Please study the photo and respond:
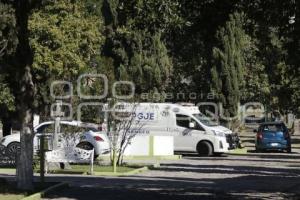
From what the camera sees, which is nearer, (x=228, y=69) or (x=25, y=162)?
(x=25, y=162)

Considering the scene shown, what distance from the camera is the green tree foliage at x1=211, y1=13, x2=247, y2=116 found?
42.1m

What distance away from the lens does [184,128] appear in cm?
3180

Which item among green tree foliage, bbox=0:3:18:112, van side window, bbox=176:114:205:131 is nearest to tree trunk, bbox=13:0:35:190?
green tree foliage, bbox=0:3:18:112

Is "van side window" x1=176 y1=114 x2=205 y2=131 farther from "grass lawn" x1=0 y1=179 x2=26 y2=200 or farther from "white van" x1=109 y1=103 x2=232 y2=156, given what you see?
"grass lawn" x1=0 y1=179 x2=26 y2=200

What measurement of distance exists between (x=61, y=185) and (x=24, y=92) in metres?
2.55

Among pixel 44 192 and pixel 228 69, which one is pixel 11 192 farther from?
pixel 228 69

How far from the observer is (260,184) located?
59.3ft

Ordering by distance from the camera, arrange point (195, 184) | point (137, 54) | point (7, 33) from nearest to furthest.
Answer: point (7, 33), point (195, 184), point (137, 54)

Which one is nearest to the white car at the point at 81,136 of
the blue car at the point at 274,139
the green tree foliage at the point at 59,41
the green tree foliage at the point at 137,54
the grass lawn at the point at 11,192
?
the green tree foliage at the point at 59,41

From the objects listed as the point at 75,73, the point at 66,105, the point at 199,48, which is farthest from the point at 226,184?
the point at 199,48

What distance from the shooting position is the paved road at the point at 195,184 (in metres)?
14.9

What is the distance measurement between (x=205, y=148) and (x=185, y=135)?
→ 3.64 ft

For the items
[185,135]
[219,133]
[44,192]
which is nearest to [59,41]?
[185,135]

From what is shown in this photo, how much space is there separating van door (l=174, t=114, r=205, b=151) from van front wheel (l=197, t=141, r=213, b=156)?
26 centimetres
